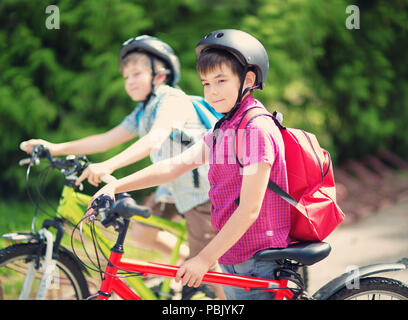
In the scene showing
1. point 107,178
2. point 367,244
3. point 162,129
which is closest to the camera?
point 107,178

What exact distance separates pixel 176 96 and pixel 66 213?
93cm

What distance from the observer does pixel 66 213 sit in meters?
2.77

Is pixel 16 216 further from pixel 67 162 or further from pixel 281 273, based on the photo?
pixel 281 273

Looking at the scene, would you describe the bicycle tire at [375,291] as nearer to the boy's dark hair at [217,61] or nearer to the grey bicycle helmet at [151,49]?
the boy's dark hair at [217,61]

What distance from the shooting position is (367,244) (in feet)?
15.4

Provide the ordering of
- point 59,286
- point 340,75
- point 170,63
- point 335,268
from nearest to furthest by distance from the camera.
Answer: point 59,286
point 170,63
point 335,268
point 340,75

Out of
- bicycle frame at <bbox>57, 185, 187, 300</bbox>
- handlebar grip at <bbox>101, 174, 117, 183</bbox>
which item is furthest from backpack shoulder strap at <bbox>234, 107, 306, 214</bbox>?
bicycle frame at <bbox>57, 185, 187, 300</bbox>

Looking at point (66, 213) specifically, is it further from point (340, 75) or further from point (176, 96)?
point (340, 75)

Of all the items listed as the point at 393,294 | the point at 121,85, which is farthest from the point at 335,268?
the point at 121,85

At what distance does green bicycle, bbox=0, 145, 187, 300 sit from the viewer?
2486 mm

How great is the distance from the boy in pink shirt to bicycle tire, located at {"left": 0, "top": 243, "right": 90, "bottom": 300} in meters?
0.74

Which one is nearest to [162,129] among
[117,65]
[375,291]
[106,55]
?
[375,291]

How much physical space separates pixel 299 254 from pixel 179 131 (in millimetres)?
1123

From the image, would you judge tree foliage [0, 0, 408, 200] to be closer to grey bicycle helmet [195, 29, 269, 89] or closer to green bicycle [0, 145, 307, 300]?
green bicycle [0, 145, 307, 300]
